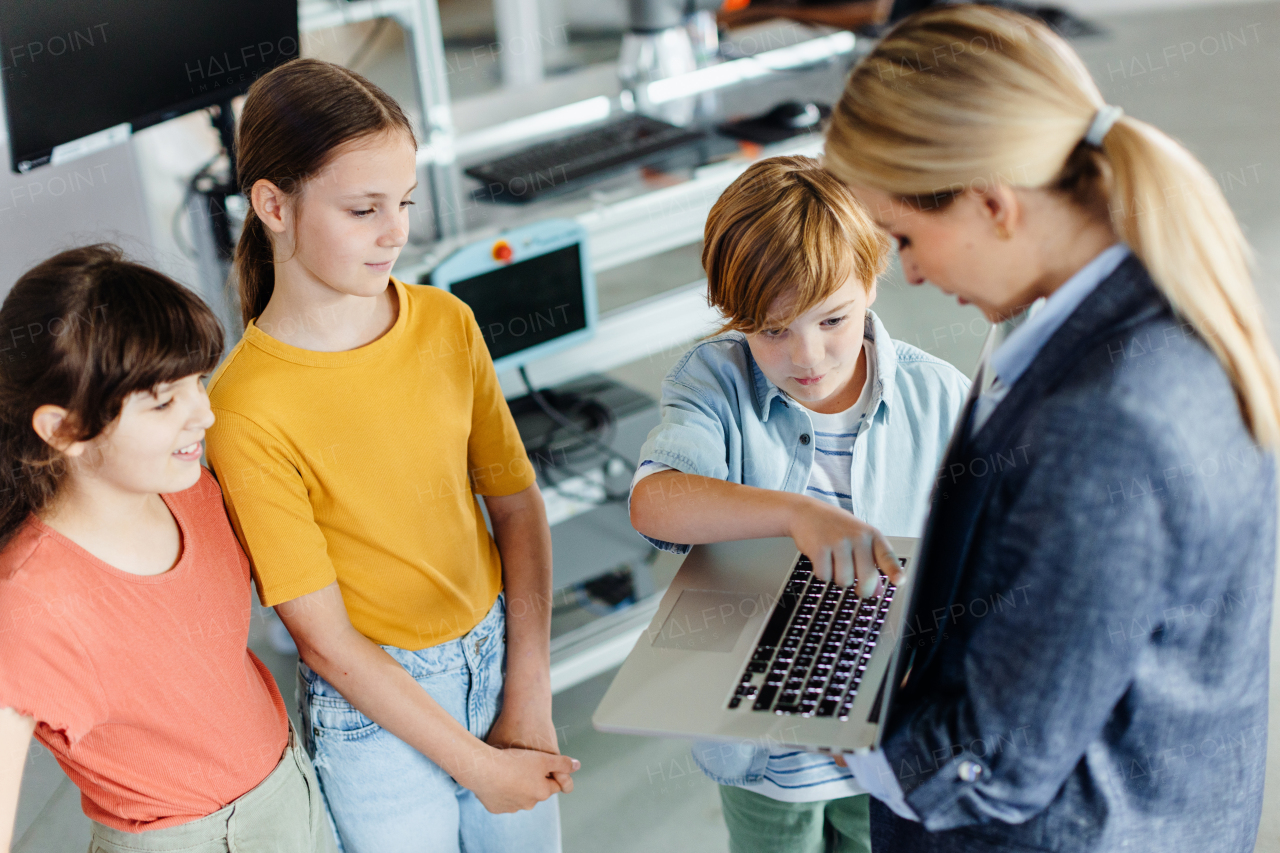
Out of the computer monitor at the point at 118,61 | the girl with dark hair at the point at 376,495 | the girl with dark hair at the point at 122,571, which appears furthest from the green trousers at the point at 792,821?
the computer monitor at the point at 118,61

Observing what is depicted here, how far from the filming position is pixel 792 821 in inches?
43.5

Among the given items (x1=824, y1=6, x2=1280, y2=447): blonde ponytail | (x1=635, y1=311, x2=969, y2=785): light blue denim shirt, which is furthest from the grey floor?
(x1=824, y1=6, x2=1280, y2=447): blonde ponytail

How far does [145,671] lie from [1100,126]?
0.83 meters

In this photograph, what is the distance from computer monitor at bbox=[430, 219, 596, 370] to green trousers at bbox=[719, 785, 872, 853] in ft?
2.89

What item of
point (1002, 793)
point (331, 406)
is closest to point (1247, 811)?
point (1002, 793)

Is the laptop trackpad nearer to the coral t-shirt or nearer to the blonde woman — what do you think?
the blonde woman

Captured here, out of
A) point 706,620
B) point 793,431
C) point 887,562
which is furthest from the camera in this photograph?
point 793,431

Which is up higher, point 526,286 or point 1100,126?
point 1100,126

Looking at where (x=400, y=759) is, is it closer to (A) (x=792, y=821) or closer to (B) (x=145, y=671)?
(B) (x=145, y=671)

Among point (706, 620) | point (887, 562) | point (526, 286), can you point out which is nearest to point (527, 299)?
point (526, 286)

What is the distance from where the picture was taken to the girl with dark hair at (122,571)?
2.65 feet

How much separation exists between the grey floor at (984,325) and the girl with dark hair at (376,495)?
639 millimetres

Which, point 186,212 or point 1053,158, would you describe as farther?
point 186,212

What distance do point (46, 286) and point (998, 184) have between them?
70 cm
